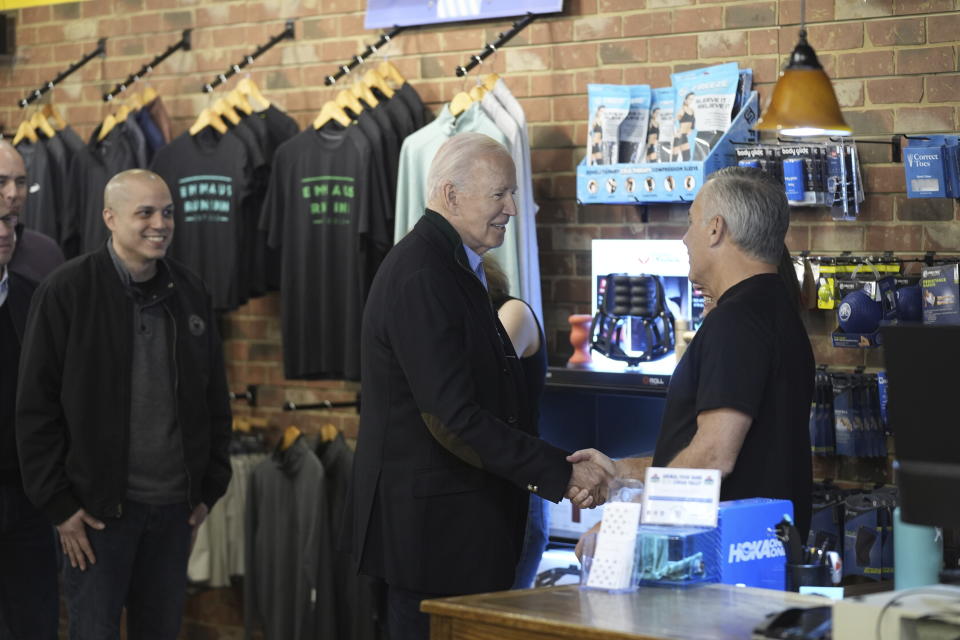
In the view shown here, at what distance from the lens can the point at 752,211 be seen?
9.94ft

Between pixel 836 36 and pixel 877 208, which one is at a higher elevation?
pixel 836 36

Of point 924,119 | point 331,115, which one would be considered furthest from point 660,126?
point 331,115

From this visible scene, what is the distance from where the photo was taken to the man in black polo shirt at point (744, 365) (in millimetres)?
2895

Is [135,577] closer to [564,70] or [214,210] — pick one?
[214,210]

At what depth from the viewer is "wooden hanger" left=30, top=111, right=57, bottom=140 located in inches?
253

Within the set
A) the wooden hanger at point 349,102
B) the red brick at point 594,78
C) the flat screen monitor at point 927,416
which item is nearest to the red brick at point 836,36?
the red brick at point 594,78

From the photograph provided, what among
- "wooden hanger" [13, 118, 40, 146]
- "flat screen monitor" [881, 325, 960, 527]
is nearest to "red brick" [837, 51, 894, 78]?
"flat screen monitor" [881, 325, 960, 527]

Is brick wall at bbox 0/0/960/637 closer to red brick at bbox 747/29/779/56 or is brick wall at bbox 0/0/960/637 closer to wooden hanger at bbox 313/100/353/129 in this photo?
red brick at bbox 747/29/779/56

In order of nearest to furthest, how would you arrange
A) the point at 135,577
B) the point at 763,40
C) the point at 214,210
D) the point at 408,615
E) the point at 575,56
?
1. the point at 408,615
2. the point at 135,577
3. the point at 763,40
4. the point at 575,56
5. the point at 214,210

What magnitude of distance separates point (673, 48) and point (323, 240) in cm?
157

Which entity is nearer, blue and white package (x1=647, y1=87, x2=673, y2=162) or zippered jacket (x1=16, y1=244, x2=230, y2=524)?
zippered jacket (x1=16, y1=244, x2=230, y2=524)

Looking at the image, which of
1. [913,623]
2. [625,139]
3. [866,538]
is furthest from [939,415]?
[625,139]

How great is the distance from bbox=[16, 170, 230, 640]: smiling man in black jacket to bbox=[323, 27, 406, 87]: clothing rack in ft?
5.30

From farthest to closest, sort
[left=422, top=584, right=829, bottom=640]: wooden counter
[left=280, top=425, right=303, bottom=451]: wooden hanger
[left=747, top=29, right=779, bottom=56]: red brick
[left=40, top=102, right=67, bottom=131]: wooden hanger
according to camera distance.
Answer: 1. [left=40, top=102, right=67, bottom=131]: wooden hanger
2. [left=280, top=425, right=303, bottom=451]: wooden hanger
3. [left=747, top=29, right=779, bottom=56]: red brick
4. [left=422, top=584, right=829, bottom=640]: wooden counter
